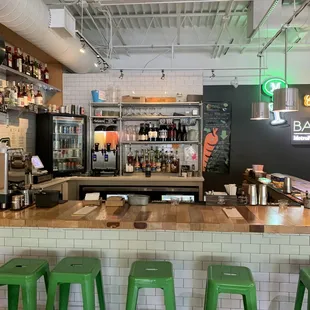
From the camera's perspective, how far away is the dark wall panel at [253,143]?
7410mm

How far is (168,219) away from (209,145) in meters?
5.08

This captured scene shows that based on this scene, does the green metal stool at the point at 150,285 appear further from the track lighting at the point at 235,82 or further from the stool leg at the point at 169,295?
the track lighting at the point at 235,82

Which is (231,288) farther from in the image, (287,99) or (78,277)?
(287,99)

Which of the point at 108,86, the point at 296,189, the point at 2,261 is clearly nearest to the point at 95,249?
the point at 2,261

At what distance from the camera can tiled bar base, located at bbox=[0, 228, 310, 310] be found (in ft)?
9.19

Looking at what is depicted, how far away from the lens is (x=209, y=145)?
297 inches

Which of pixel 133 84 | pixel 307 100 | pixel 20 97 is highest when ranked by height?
pixel 133 84

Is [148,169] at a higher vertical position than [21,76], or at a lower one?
lower

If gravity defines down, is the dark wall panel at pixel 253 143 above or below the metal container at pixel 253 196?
above

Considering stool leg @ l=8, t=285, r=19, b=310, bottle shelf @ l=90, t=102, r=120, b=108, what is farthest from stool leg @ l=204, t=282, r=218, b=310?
bottle shelf @ l=90, t=102, r=120, b=108

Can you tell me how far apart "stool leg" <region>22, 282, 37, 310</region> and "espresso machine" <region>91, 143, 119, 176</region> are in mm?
4160

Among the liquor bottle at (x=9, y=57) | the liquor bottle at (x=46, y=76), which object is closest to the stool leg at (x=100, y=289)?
the liquor bottle at (x=9, y=57)

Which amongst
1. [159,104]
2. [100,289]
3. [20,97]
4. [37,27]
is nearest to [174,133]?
[159,104]

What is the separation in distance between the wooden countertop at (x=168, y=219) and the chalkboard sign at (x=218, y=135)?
15.0ft
